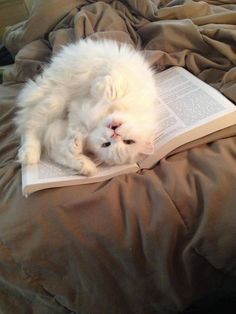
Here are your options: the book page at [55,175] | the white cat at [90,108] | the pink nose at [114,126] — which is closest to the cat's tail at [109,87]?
the white cat at [90,108]

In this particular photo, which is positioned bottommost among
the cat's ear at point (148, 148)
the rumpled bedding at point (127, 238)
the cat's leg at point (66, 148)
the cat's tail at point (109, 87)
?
the rumpled bedding at point (127, 238)

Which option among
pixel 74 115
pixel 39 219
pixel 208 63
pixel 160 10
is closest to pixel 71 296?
pixel 39 219

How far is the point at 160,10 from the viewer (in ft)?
4.35

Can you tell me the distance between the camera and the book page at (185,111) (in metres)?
0.88

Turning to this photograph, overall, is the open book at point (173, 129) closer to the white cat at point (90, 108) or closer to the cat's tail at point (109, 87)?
the white cat at point (90, 108)

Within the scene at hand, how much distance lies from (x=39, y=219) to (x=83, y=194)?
0.12 metres

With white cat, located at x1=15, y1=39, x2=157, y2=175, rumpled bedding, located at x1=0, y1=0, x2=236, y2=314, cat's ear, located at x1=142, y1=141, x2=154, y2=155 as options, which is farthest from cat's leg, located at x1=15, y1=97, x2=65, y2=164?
cat's ear, located at x1=142, y1=141, x2=154, y2=155

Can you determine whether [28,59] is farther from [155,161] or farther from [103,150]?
[155,161]

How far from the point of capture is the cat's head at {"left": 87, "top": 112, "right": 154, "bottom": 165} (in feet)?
2.99

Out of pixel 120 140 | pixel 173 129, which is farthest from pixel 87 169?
pixel 173 129

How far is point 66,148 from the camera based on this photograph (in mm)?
914

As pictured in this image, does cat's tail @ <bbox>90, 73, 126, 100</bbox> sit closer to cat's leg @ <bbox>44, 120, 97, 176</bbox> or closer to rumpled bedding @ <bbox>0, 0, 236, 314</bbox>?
cat's leg @ <bbox>44, 120, 97, 176</bbox>

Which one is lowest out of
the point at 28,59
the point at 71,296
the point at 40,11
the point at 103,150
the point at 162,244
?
the point at 71,296

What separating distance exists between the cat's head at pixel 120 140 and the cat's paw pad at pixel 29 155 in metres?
0.14
